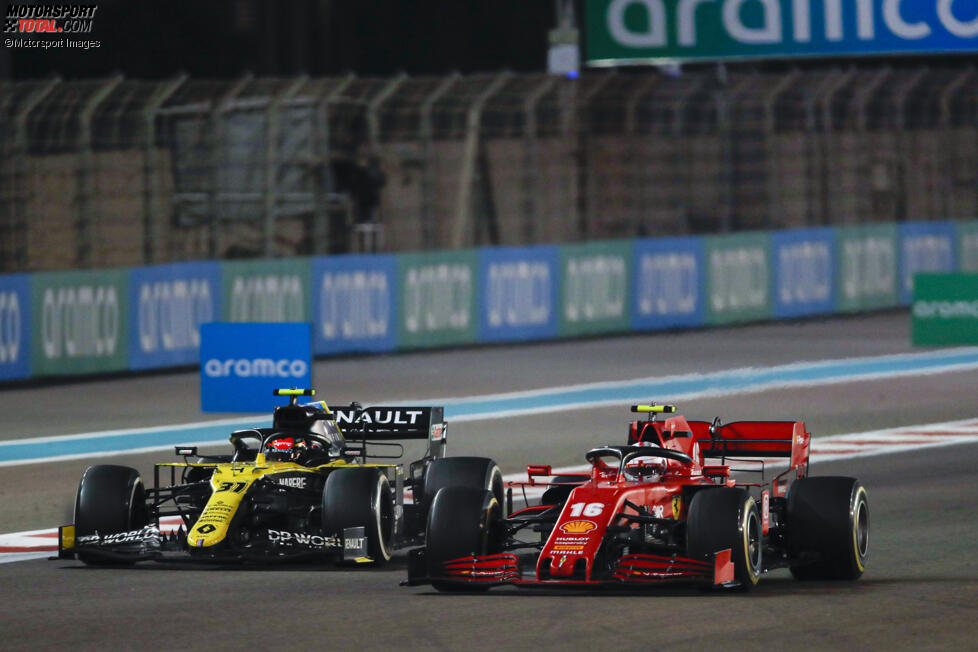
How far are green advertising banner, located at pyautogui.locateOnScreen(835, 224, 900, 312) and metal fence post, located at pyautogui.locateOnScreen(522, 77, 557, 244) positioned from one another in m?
5.56

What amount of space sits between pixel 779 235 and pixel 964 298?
5.29m

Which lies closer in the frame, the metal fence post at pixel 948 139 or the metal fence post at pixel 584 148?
the metal fence post at pixel 584 148

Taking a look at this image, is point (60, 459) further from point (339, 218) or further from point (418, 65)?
point (418, 65)

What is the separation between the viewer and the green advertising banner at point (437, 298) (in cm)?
2714

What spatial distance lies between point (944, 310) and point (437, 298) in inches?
239

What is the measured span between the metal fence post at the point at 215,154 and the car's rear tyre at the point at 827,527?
1448 cm

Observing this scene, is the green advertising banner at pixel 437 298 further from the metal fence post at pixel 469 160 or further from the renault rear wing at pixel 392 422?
the renault rear wing at pixel 392 422

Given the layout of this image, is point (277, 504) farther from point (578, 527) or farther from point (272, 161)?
point (272, 161)

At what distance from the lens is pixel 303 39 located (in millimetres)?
45438

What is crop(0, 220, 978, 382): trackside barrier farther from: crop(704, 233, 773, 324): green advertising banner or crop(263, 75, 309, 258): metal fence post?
crop(263, 75, 309, 258): metal fence post

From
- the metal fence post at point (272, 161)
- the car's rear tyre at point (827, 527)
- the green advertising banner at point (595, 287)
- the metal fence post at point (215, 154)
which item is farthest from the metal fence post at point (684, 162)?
the car's rear tyre at point (827, 527)

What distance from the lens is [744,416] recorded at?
801 inches

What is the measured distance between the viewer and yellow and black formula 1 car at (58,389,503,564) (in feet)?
39.2

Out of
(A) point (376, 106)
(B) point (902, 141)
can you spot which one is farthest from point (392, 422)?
(B) point (902, 141)
